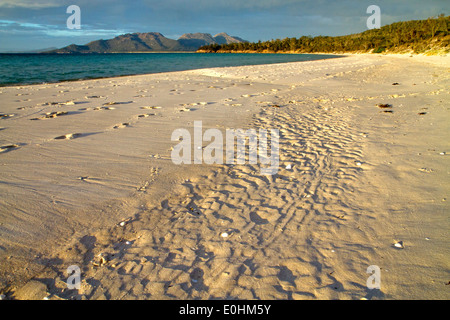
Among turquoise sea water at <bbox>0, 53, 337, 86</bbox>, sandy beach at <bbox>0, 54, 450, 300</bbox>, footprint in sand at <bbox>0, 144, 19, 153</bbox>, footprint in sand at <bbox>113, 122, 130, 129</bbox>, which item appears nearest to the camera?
sandy beach at <bbox>0, 54, 450, 300</bbox>

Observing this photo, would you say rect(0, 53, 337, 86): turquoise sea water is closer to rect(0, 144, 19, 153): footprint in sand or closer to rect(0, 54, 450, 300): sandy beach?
rect(0, 144, 19, 153): footprint in sand

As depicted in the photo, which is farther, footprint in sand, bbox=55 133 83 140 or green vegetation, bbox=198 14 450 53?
green vegetation, bbox=198 14 450 53

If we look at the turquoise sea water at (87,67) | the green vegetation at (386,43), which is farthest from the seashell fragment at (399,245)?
the green vegetation at (386,43)

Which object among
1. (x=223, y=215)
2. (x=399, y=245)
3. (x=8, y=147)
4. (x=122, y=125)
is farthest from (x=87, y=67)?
(x=399, y=245)

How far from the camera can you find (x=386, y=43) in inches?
1960

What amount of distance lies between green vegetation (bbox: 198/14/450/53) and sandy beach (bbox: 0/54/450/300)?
32.8 m

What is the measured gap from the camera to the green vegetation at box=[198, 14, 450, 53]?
33.1 meters

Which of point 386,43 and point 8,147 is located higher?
point 386,43

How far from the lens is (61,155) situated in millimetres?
4672

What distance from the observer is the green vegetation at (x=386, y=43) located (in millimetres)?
33094

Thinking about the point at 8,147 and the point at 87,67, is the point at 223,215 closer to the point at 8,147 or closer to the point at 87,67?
the point at 8,147

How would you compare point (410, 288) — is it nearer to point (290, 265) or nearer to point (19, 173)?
point (290, 265)

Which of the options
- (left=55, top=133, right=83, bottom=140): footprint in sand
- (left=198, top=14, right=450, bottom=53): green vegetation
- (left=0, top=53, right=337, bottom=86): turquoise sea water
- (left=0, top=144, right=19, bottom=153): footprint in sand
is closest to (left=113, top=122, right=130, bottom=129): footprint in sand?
(left=55, top=133, right=83, bottom=140): footprint in sand

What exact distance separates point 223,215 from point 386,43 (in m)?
60.7
